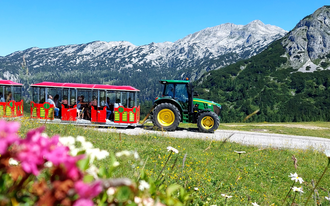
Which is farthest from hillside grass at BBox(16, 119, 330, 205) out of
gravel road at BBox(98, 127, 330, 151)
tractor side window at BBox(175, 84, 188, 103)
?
tractor side window at BBox(175, 84, 188, 103)

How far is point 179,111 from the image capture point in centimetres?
1636

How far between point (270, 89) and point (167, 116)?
481ft

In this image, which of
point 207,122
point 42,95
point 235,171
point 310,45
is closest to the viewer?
point 235,171

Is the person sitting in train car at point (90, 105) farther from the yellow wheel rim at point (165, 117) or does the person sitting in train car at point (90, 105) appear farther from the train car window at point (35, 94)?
the yellow wheel rim at point (165, 117)

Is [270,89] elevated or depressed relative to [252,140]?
elevated

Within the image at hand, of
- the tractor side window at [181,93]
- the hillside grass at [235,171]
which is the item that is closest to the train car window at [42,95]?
the hillside grass at [235,171]

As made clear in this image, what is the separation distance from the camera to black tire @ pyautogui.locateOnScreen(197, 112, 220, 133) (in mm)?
16172

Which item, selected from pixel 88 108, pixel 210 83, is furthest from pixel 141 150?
pixel 210 83

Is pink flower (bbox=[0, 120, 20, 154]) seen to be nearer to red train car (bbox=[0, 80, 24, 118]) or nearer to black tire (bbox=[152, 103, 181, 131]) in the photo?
black tire (bbox=[152, 103, 181, 131])

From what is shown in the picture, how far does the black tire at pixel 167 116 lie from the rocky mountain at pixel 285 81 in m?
95.6

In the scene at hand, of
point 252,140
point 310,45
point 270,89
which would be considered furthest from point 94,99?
point 310,45

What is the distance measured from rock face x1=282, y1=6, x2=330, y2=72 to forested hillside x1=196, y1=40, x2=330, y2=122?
7.22 m

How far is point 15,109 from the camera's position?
17.8 metres

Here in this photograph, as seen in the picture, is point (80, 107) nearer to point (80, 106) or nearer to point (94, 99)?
point (80, 106)
